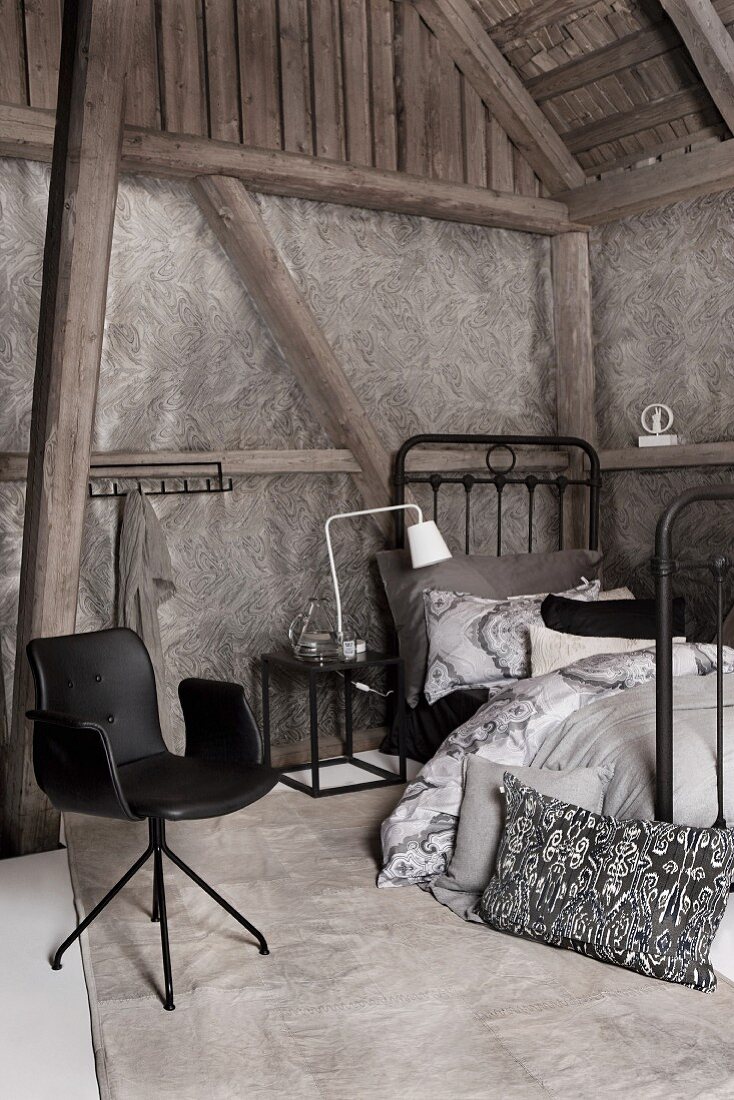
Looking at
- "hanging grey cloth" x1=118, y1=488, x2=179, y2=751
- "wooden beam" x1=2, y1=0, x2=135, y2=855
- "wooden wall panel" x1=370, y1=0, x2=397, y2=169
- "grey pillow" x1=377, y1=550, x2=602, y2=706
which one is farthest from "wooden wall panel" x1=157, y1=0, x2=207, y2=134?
"grey pillow" x1=377, y1=550, x2=602, y2=706

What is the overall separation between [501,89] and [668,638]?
113 inches

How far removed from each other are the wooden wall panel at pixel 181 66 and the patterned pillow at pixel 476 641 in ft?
6.47

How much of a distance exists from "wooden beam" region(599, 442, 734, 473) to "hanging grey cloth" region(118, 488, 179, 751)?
2.08 meters

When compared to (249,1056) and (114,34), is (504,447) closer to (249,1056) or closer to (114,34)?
(114,34)

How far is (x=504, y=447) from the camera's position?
4727 mm

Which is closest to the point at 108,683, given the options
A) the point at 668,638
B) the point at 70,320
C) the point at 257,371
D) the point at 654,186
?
the point at 70,320

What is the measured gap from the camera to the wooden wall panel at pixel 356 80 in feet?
13.6

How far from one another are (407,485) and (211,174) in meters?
1.44

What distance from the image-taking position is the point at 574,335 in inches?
189

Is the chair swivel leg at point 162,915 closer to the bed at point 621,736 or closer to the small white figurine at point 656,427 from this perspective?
the bed at point 621,736

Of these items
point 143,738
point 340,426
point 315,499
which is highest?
point 340,426

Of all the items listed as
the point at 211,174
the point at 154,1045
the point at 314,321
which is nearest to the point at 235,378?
the point at 314,321

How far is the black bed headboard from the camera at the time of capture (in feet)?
14.3

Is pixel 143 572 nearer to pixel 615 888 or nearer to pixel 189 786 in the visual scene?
pixel 189 786
